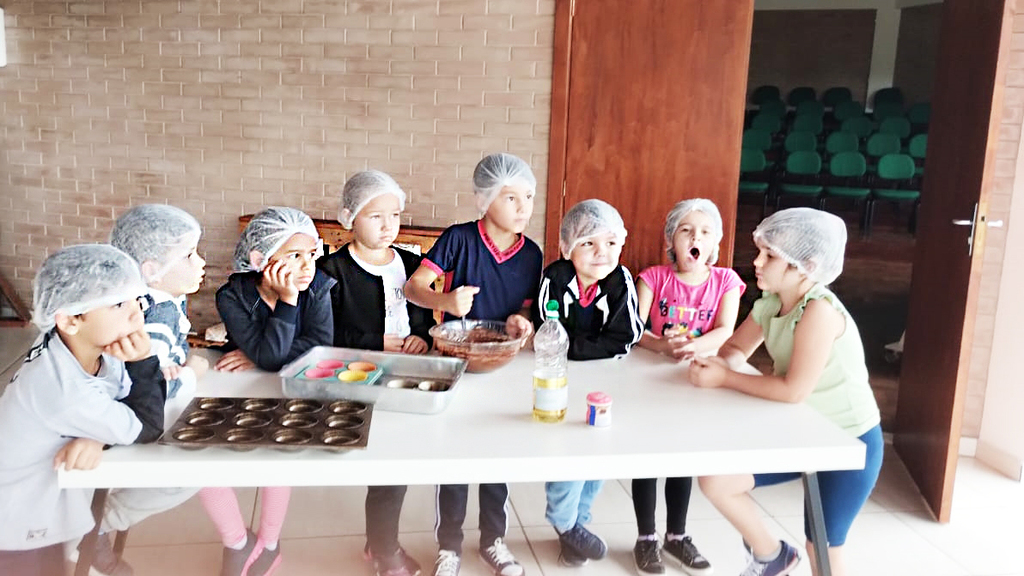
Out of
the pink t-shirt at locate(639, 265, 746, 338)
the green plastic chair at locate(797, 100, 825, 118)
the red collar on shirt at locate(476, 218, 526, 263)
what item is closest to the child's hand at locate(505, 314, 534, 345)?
Answer: the red collar on shirt at locate(476, 218, 526, 263)

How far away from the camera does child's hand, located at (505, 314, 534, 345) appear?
6.81ft

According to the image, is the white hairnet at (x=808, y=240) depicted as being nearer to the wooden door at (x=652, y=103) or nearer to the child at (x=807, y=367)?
the child at (x=807, y=367)

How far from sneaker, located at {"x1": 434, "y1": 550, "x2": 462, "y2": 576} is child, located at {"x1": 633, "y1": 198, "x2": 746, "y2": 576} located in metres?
0.59

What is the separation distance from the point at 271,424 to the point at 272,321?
1.37 feet

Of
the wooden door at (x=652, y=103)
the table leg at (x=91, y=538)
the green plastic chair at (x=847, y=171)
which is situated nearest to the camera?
the table leg at (x=91, y=538)

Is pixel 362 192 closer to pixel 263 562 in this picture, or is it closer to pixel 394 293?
pixel 394 293

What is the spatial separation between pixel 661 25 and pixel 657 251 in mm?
1094

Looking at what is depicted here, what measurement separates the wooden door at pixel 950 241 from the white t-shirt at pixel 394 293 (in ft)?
6.65

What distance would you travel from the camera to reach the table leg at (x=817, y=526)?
1.70 m

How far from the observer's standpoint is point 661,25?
12.2 feet

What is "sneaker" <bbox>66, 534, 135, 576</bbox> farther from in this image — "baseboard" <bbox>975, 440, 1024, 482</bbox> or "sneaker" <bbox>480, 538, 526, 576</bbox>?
"baseboard" <bbox>975, 440, 1024, 482</bbox>

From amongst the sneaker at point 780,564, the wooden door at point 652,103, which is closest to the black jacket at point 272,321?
the sneaker at point 780,564

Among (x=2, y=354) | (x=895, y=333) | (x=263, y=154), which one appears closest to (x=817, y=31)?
(x=895, y=333)

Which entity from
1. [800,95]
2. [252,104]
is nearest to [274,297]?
[252,104]
